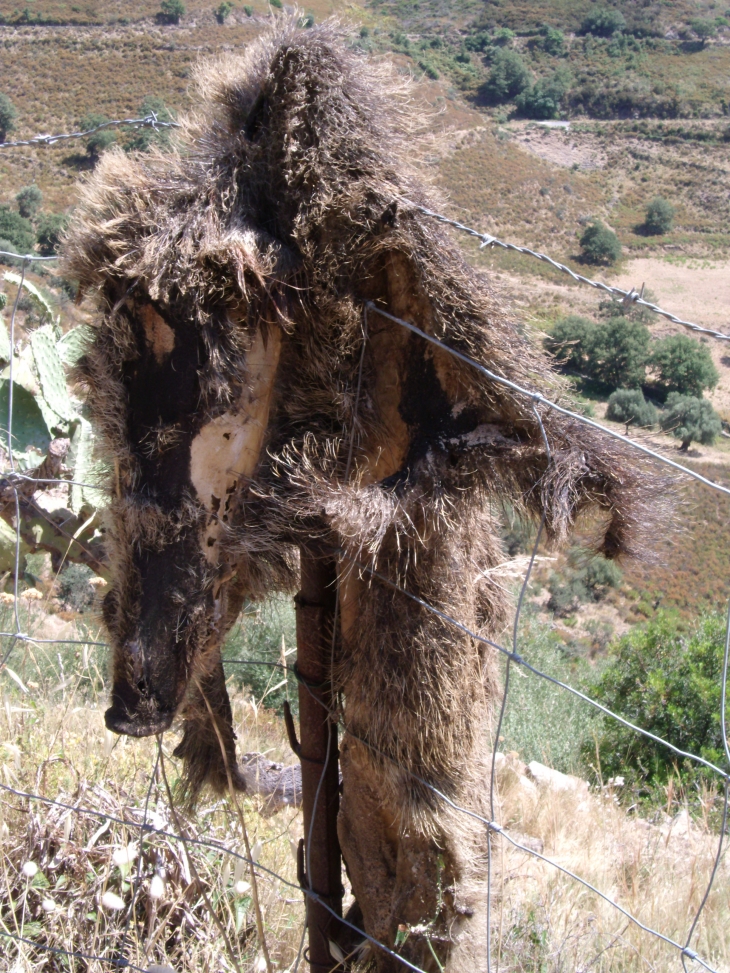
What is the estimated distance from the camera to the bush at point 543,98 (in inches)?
1802

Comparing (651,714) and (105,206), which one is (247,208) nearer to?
(105,206)

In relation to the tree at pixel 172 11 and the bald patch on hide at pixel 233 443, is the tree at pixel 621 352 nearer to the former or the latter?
the bald patch on hide at pixel 233 443

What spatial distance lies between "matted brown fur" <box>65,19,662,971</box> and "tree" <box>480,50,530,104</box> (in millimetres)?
50517

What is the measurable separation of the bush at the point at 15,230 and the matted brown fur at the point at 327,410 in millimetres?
14683

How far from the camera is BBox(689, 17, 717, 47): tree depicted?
51.5 metres

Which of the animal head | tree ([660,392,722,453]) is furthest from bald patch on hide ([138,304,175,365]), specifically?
tree ([660,392,722,453])

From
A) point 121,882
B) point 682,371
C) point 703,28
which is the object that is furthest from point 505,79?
point 121,882

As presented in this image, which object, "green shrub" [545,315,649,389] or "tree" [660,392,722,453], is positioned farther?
"green shrub" [545,315,649,389]

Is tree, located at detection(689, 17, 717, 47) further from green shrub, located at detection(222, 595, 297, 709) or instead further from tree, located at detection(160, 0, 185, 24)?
green shrub, located at detection(222, 595, 297, 709)

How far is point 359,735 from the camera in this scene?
152 cm

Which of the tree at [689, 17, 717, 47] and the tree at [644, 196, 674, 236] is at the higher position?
the tree at [689, 17, 717, 47]

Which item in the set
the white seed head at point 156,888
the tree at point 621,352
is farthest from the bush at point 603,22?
the white seed head at point 156,888

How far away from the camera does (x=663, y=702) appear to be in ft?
16.0

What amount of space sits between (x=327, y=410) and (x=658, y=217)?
40.1m
